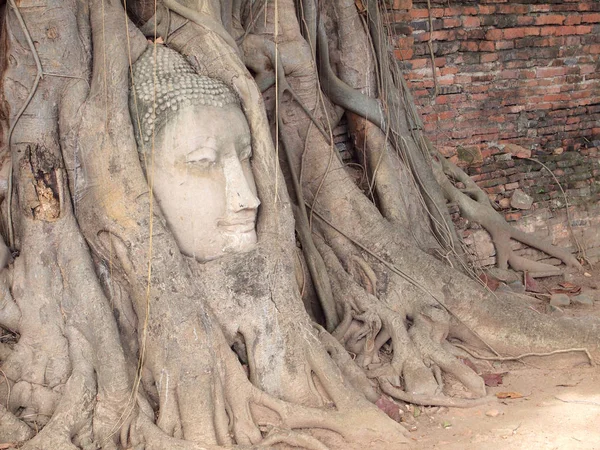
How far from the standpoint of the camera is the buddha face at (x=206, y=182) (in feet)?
13.9

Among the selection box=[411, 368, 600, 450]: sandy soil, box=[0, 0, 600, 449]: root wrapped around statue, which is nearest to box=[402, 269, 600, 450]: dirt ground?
box=[411, 368, 600, 450]: sandy soil

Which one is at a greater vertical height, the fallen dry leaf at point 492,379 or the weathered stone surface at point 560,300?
the weathered stone surface at point 560,300

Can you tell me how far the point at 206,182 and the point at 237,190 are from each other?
158mm

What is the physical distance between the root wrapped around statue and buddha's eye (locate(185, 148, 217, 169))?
10 mm

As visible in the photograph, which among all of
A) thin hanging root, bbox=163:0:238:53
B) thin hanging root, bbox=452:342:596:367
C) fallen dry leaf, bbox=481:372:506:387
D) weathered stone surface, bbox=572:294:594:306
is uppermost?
thin hanging root, bbox=163:0:238:53

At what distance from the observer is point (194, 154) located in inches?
167

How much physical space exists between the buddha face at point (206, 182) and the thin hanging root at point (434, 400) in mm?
1064

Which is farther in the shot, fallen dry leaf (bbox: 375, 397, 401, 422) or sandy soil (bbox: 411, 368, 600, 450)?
fallen dry leaf (bbox: 375, 397, 401, 422)

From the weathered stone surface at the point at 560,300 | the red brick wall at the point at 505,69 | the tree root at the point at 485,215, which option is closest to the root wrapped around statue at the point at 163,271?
the weathered stone surface at the point at 560,300

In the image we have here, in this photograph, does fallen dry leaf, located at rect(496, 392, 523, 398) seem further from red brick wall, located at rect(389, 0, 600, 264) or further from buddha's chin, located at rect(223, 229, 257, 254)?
red brick wall, located at rect(389, 0, 600, 264)

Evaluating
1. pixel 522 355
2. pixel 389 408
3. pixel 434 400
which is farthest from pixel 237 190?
pixel 522 355

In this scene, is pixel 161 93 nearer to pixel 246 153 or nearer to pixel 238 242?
pixel 246 153

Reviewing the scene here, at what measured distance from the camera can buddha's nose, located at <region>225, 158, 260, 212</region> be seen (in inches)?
169

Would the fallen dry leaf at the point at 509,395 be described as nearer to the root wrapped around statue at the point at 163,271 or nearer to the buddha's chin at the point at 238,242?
the root wrapped around statue at the point at 163,271
